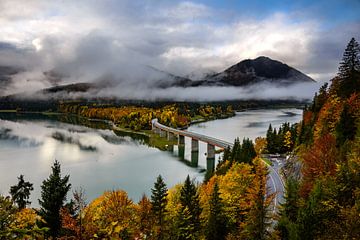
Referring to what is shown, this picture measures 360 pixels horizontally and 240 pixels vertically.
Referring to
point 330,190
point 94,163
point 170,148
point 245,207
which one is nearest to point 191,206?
point 245,207

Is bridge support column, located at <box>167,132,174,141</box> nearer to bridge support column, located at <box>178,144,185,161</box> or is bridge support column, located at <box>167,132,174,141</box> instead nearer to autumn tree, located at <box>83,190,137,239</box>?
bridge support column, located at <box>178,144,185,161</box>

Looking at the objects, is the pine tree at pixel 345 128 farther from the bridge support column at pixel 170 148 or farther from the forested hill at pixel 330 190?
the bridge support column at pixel 170 148

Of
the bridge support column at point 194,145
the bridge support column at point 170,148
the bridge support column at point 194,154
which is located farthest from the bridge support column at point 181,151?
the bridge support column at point 194,145

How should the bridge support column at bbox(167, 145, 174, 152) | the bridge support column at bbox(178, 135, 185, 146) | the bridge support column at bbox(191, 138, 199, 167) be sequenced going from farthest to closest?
the bridge support column at bbox(178, 135, 185, 146) < the bridge support column at bbox(167, 145, 174, 152) < the bridge support column at bbox(191, 138, 199, 167)

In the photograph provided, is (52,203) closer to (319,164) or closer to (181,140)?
(319,164)

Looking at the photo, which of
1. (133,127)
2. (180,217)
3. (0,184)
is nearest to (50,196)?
(180,217)

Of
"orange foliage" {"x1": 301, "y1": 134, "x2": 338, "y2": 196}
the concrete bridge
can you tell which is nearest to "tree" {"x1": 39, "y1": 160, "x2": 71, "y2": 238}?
"orange foliage" {"x1": 301, "y1": 134, "x2": 338, "y2": 196}

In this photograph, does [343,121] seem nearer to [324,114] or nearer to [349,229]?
[324,114]
